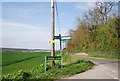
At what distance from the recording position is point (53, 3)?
465 inches

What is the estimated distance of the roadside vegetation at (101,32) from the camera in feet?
96.6

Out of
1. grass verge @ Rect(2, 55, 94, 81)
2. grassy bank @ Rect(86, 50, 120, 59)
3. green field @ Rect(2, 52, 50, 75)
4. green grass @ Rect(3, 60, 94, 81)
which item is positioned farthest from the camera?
grassy bank @ Rect(86, 50, 120, 59)

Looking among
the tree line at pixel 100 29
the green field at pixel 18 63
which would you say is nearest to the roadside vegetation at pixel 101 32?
the tree line at pixel 100 29

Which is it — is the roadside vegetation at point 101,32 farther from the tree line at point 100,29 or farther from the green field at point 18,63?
the green field at point 18,63

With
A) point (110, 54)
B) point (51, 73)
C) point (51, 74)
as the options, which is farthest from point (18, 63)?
point (51, 74)

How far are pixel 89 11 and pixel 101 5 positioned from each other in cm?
350

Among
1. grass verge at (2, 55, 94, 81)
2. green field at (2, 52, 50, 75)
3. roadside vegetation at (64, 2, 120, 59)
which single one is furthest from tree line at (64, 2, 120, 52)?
grass verge at (2, 55, 94, 81)

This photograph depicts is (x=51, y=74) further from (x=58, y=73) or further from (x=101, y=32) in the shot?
(x=101, y=32)

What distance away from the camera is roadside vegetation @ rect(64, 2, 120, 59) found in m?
29.5

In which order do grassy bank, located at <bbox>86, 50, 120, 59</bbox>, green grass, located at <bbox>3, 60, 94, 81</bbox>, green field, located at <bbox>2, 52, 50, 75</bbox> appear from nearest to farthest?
green grass, located at <bbox>3, 60, 94, 81</bbox> → green field, located at <bbox>2, 52, 50, 75</bbox> → grassy bank, located at <bbox>86, 50, 120, 59</bbox>

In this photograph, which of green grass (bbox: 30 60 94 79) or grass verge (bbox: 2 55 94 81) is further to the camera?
grass verge (bbox: 2 55 94 81)

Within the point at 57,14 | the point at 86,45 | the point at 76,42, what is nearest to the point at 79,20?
the point at 86,45

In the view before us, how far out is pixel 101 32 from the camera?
33469 millimetres

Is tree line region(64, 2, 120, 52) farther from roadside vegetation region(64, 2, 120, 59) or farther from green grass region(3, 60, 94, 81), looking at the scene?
green grass region(3, 60, 94, 81)
